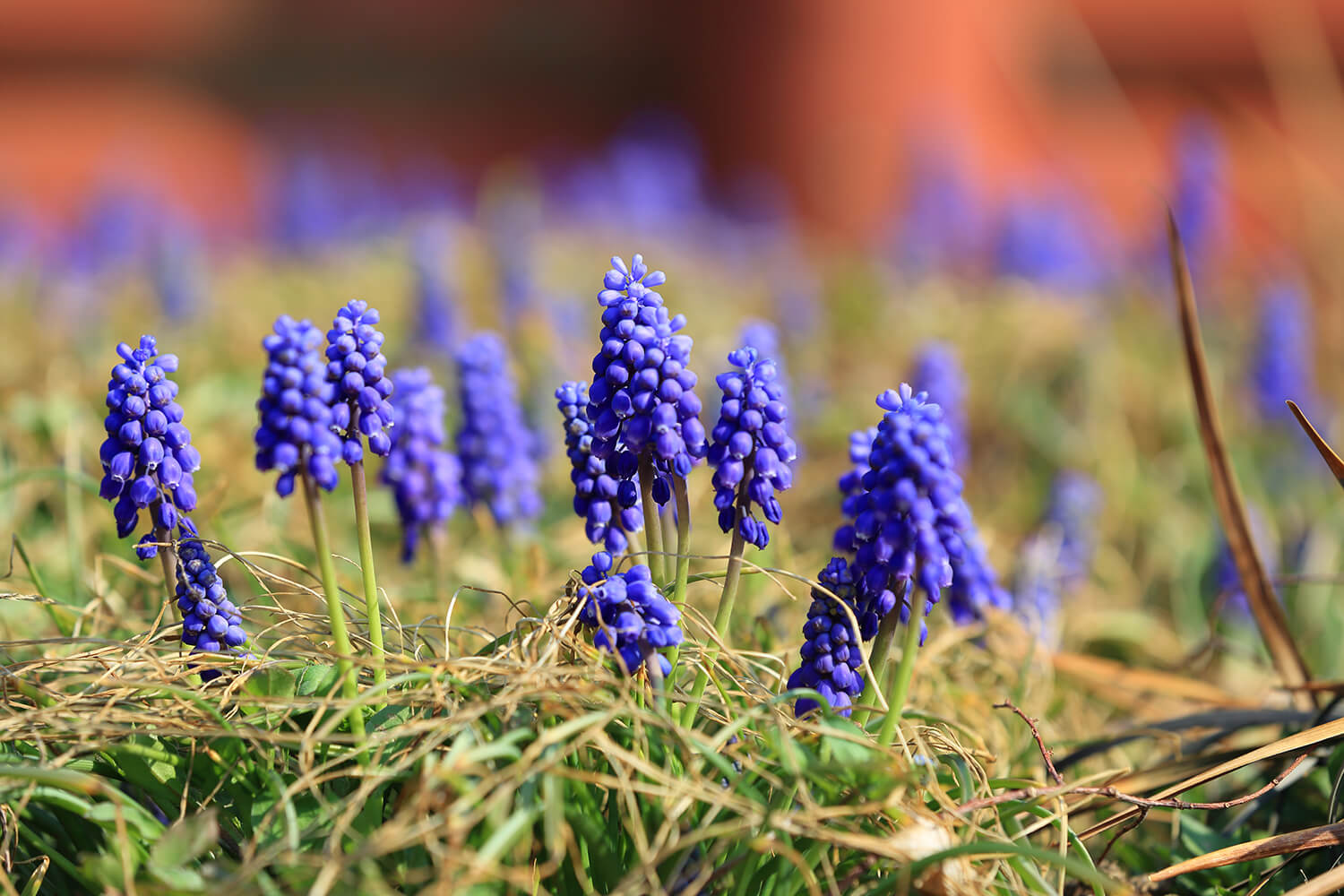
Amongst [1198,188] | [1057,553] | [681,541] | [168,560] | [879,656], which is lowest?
[1057,553]

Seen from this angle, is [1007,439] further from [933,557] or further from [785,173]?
[785,173]

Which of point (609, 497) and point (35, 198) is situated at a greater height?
point (35, 198)

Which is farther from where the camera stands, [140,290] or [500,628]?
[140,290]

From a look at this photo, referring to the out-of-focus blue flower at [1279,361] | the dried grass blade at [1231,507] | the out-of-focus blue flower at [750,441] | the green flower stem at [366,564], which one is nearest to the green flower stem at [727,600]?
the out-of-focus blue flower at [750,441]

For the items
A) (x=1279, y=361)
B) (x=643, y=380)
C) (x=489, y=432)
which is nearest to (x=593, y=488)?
(x=643, y=380)

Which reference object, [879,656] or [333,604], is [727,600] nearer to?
[879,656]

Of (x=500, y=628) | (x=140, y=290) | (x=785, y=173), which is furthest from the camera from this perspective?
(x=785, y=173)

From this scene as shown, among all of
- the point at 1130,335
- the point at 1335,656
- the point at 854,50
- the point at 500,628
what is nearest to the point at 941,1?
the point at 854,50
